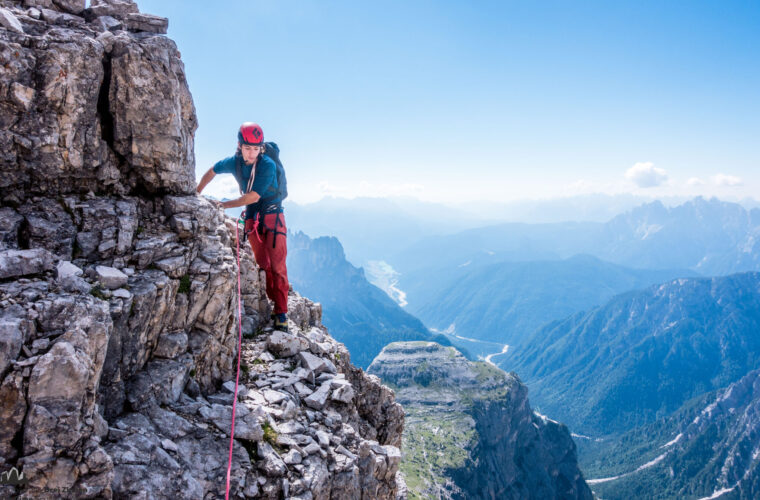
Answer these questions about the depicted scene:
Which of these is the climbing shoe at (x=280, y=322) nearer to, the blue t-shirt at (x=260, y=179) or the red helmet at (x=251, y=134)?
the blue t-shirt at (x=260, y=179)

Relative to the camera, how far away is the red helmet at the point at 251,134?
13055 mm

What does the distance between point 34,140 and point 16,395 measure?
19.0 feet

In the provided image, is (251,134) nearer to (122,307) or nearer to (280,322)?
(122,307)

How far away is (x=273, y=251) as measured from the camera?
15.1 meters

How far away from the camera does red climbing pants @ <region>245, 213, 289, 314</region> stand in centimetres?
1489

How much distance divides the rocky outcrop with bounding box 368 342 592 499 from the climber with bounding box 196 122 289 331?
113m

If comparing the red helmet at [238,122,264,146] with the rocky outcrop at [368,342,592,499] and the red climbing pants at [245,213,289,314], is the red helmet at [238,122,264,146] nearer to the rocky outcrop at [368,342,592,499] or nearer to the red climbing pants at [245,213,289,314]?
the red climbing pants at [245,213,289,314]

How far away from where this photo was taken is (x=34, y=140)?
9008mm

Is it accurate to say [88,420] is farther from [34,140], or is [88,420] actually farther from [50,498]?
[34,140]

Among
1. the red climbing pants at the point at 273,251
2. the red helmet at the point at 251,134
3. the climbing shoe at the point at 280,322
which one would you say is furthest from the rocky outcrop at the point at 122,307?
the red climbing pants at the point at 273,251

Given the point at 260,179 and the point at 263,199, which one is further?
the point at 263,199

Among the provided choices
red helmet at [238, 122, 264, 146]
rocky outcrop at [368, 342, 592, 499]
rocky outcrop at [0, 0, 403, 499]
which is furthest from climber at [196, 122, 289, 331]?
rocky outcrop at [368, 342, 592, 499]

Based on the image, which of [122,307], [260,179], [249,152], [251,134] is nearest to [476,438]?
[260,179]

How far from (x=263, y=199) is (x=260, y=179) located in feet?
3.87
